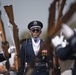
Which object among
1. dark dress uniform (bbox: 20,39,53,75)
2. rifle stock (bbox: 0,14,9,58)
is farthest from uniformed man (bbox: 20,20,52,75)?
rifle stock (bbox: 0,14,9,58)

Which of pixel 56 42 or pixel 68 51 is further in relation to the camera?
pixel 56 42

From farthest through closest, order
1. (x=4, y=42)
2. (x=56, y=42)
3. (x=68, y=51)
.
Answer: (x=4, y=42), (x=56, y=42), (x=68, y=51)

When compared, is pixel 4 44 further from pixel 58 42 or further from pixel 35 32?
pixel 58 42

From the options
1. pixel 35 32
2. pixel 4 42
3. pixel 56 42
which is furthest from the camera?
pixel 4 42

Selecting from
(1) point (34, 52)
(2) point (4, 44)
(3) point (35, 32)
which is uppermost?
(3) point (35, 32)

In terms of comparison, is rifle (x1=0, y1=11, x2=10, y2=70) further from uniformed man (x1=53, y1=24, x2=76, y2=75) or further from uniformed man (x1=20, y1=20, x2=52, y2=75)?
uniformed man (x1=53, y1=24, x2=76, y2=75)

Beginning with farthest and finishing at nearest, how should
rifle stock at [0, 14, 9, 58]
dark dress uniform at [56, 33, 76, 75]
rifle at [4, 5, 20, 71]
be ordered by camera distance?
rifle stock at [0, 14, 9, 58] < rifle at [4, 5, 20, 71] < dark dress uniform at [56, 33, 76, 75]

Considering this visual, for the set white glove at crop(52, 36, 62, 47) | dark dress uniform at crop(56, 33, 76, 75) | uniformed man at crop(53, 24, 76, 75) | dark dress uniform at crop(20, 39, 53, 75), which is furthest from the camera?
dark dress uniform at crop(20, 39, 53, 75)

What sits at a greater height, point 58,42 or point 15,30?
point 15,30

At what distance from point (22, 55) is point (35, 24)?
59cm

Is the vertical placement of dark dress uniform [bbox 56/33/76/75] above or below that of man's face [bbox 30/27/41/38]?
below

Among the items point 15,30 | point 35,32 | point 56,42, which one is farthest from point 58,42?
point 15,30

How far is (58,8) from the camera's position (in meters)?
2.62

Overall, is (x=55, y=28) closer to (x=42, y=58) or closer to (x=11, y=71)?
(x=42, y=58)
